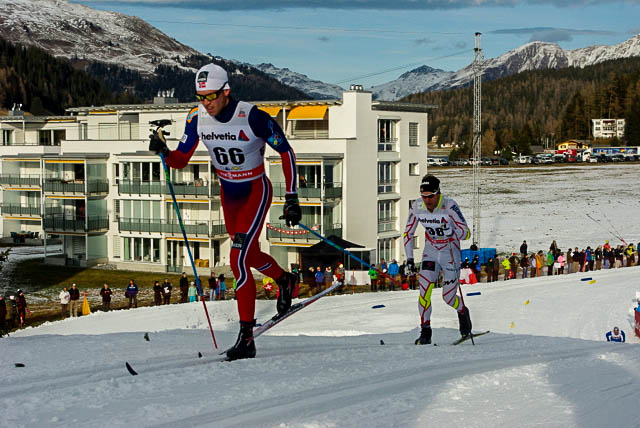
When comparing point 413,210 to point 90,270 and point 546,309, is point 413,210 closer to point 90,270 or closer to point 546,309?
point 546,309

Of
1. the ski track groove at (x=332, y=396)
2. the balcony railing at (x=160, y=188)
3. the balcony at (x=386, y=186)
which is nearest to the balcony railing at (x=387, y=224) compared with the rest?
the balcony at (x=386, y=186)

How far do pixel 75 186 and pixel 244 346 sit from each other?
47002 mm

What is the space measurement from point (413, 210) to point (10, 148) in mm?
60926

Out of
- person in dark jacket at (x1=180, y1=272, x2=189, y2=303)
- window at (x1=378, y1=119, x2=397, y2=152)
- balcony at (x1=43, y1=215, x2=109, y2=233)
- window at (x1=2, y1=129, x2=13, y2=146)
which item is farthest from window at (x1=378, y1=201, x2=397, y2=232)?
window at (x1=2, y1=129, x2=13, y2=146)

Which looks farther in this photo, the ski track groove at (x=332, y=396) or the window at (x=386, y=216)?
the window at (x=386, y=216)

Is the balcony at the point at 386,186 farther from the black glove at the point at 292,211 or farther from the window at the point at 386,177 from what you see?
the black glove at the point at 292,211

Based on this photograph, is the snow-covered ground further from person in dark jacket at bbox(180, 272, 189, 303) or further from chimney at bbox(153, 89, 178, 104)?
chimney at bbox(153, 89, 178, 104)

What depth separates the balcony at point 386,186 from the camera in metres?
51.2

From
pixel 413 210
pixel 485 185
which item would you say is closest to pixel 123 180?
pixel 413 210

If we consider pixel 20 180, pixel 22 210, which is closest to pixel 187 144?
pixel 22 210

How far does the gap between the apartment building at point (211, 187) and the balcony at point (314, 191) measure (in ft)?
0.22

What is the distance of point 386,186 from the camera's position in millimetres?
51688

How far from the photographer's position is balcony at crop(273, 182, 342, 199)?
154 feet

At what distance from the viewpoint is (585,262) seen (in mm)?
39594
